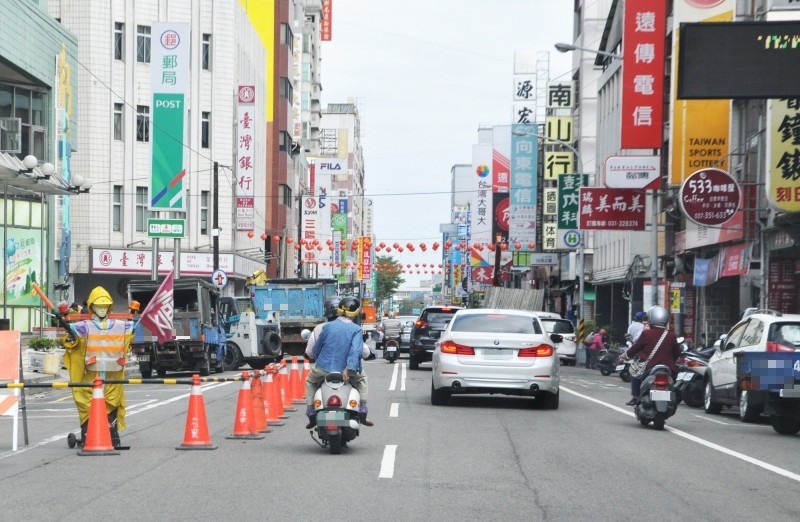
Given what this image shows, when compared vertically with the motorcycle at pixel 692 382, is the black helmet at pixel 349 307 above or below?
above

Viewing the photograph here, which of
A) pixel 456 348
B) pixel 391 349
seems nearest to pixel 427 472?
pixel 456 348

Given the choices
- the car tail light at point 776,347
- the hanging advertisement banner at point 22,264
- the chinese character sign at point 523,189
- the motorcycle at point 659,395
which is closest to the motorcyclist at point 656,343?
the motorcycle at point 659,395

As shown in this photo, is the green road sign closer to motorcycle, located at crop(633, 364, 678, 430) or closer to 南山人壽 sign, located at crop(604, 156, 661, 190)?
南山人壽 sign, located at crop(604, 156, 661, 190)

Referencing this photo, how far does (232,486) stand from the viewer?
35.2 ft

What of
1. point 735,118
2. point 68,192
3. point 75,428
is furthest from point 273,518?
point 735,118

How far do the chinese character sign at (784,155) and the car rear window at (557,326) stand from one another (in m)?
14.4

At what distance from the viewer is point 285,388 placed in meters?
20.2

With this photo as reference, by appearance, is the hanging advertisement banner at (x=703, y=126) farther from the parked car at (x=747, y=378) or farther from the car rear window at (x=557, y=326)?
the parked car at (x=747, y=378)

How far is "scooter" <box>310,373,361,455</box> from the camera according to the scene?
521 inches

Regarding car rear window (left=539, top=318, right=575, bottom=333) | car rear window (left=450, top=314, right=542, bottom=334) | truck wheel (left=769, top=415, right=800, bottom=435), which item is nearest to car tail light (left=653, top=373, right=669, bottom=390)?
truck wheel (left=769, top=415, right=800, bottom=435)

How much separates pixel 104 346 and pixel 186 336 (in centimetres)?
1868

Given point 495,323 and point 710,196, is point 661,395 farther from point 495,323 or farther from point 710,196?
point 710,196

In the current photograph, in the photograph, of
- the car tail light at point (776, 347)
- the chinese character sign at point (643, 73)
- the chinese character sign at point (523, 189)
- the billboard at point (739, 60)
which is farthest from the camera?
the chinese character sign at point (523, 189)

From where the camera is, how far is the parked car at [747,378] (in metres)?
17.7
